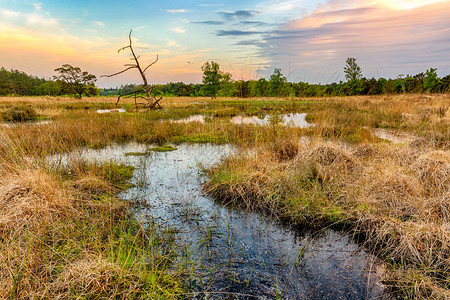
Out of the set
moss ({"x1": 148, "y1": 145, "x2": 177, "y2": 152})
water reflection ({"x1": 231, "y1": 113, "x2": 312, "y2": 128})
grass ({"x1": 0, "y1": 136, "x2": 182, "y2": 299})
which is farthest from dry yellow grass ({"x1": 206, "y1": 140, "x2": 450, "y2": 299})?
moss ({"x1": 148, "y1": 145, "x2": 177, "y2": 152})

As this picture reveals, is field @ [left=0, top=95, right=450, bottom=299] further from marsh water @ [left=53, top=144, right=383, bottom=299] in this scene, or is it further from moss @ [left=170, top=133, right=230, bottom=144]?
moss @ [left=170, top=133, right=230, bottom=144]

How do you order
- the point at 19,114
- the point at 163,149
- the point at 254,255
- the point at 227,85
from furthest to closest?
the point at 227,85 → the point at 19,114 → the point at 163,149 → the point at 254,255

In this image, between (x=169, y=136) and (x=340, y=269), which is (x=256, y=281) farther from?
(x=169, y=136)

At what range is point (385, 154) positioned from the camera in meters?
6.66

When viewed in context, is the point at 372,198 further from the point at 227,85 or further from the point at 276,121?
the point at 227,85

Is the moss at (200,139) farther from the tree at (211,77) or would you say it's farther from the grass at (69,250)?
the tree at (211,77)

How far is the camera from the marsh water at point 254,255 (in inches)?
119

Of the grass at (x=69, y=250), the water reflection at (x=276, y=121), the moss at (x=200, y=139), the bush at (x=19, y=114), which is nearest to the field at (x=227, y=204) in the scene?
the grass at (x=69, y=250)

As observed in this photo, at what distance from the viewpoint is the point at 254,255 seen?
367 cm

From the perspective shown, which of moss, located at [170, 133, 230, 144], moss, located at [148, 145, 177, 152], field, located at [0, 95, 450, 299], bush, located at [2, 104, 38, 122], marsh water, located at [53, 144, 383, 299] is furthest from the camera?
bush, located at [2, 104, 38, 122]

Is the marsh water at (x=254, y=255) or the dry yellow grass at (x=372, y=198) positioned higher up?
the dry yellow grass at (x=372, y=198)

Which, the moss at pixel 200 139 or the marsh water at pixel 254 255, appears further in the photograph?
the moss at pixel 200 139

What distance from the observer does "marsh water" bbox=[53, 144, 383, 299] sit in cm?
302

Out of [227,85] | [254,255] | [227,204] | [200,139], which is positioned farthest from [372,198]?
[227,85]
